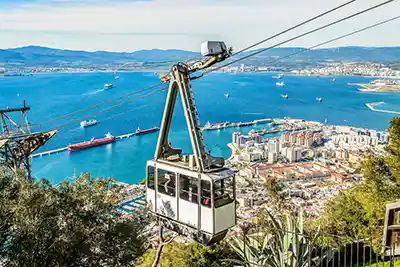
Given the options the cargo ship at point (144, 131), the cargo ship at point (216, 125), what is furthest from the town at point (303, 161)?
the cargo ship at point (144, 131)

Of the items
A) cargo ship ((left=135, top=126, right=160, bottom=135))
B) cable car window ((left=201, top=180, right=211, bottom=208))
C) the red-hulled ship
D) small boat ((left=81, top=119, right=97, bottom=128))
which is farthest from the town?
small boat ((left=81, top=119, right=97, bottom=128))

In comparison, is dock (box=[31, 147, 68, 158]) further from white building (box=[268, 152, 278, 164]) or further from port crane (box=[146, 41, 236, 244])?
port crane (box=[146, 41, 236, 244])

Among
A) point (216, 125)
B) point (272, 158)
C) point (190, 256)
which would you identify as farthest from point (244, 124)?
point (190, 256)

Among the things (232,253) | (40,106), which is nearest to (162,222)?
(232,253)

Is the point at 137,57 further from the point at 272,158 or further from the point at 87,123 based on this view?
the point at 272,158

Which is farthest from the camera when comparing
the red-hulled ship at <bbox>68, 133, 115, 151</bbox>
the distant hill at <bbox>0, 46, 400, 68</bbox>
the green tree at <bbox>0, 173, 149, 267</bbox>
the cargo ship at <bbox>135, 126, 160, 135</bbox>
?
the distant hill at <bbox>0, 46, 400, 68</bbox>

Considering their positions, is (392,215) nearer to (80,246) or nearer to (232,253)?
(80,246)
